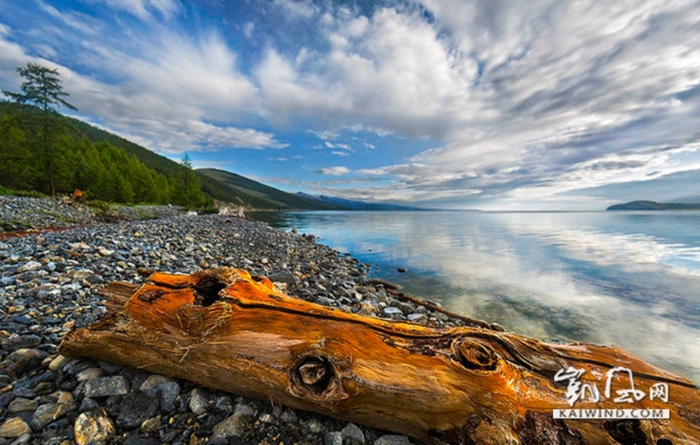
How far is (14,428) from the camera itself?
2039 millimetres

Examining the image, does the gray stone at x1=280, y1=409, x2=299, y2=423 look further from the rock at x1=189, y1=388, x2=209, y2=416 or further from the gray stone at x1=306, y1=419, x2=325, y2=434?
the rock at x1=189, y1=388, x2=209, y2=416

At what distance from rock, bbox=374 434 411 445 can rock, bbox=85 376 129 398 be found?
244 centimetres

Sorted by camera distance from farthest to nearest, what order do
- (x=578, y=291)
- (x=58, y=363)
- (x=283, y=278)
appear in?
(x=578, y=291)
(x=283, y=278)
(x=58, y=363)

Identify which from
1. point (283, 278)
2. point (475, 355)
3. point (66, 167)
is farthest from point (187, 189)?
point (475, 355)

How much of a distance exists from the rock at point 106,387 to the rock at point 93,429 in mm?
224

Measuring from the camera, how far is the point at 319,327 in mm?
2633

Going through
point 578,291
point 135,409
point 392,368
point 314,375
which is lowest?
point 578,291

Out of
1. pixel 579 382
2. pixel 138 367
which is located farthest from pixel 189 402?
pixel 579 382

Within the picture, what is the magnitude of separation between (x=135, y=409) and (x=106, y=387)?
42 centimetres

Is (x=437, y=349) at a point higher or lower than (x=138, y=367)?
higher

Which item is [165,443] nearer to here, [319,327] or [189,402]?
[189,402]

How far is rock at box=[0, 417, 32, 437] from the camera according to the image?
2.01m

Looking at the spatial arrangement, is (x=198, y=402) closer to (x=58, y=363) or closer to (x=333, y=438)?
(x=333, y=438)

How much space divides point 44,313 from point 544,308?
1271 centimetres
